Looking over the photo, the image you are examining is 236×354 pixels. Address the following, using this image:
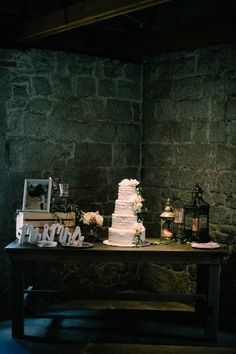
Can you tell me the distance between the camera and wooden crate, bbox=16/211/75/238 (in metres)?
6.09

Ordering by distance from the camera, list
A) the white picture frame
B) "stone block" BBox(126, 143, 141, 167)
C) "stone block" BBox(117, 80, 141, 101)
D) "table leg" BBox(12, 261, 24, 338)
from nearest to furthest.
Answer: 1. "table leg" BBox(12, 261, 24, 338)
2. the white picture frame
3. "stone block" BBox(117, 80, 141, 101)
4. "stone block" BBox(126, 143, 141, 167)

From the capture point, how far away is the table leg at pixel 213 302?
5.75 metres

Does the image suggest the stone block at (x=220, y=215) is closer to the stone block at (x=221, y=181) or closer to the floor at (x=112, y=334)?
the stone block at (x=221, y=181)

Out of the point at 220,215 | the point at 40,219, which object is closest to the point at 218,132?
the point at 220,215

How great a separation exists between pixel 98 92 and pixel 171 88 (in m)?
0.99

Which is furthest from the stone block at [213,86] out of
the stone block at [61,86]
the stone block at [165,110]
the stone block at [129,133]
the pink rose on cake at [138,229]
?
the pink rose on cake at [138,229]

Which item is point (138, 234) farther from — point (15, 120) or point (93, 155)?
point (15, 120)

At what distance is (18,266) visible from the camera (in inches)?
225

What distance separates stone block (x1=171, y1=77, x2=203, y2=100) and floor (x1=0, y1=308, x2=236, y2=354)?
274 cm

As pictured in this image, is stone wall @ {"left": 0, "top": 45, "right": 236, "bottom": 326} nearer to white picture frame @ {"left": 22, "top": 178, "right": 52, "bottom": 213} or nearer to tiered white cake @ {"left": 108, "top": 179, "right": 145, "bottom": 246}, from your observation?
white picture frame @ {"left": 22, "top": 178, "right": 52, "bottom": 213}

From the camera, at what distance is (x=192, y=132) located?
6938 mm

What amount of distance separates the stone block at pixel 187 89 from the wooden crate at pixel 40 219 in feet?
7.15

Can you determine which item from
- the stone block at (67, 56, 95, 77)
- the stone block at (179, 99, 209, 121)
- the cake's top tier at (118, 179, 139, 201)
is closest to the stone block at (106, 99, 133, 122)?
the stone block at (67, 56, 95, 77)

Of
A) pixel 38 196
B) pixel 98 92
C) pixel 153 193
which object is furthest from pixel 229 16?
pixel 38 196
